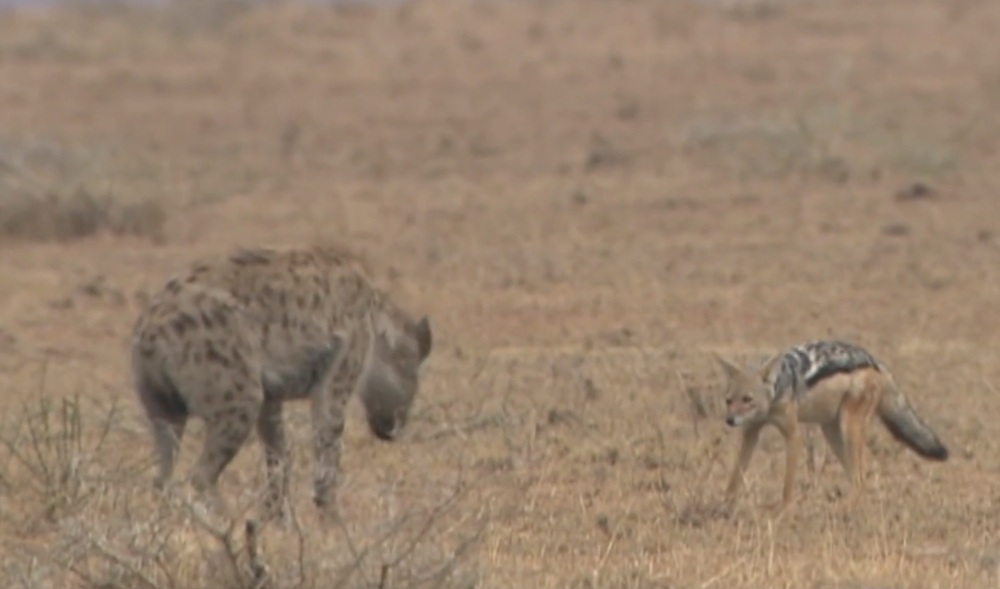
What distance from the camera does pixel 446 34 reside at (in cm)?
3791

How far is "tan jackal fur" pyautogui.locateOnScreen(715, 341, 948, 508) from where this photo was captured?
991cm

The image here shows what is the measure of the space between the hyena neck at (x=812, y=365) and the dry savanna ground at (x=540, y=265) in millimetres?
465

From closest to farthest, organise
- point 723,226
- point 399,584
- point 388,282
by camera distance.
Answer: point 399,584 → point 388,282 → point 723,226

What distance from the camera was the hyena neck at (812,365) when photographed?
999 cm

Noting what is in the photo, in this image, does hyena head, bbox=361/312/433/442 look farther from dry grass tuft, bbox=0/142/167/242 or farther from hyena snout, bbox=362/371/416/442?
dry grass tuft, bbox=0/142/167/242

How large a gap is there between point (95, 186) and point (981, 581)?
11927 mm

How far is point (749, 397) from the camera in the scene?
9867 millimetres

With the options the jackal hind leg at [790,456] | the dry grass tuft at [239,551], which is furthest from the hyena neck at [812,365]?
the dry grass tuft at [239,551]

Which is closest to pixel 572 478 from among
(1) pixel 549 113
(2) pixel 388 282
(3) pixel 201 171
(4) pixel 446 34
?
(2) pixel 388 282

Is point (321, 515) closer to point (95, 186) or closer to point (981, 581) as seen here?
point (981, 581)

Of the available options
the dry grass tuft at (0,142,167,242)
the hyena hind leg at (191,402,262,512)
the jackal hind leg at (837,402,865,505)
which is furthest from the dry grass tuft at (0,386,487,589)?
the dry grass tuft at (0,142,167,242)

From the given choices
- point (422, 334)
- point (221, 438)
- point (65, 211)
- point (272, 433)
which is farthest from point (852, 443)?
point (65, 211)

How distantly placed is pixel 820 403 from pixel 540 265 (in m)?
6.80

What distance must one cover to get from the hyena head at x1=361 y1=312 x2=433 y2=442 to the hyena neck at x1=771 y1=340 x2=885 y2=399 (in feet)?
4.77
